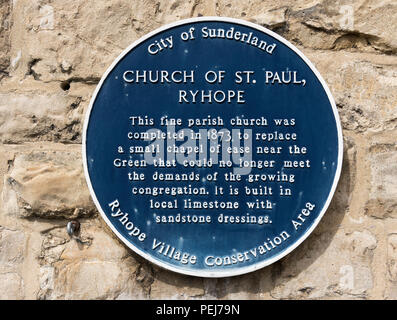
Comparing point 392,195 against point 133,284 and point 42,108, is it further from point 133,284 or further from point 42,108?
point 42,108

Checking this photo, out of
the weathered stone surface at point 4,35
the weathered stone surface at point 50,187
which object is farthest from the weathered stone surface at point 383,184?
the weathered stone surface at point 4,35

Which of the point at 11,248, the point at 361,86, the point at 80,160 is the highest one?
the point at 361,86

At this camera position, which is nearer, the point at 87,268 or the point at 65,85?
the point at 87,268

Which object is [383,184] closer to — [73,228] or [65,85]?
Answer: [73,228]

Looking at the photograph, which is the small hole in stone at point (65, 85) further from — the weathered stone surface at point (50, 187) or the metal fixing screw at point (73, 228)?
the metal fixing screw at point (73, 228)

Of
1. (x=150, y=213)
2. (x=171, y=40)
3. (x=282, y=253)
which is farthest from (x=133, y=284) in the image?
(x=171, y=40)

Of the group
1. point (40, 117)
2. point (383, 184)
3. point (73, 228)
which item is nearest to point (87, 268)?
point (73, 228)

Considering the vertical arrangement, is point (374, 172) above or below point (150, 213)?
above

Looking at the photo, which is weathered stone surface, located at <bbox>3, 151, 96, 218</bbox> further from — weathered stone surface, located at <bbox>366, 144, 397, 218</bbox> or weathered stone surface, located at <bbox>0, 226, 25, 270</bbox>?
weathered stone surface, located at <bbox>366, 144, 397, 218</bbox>

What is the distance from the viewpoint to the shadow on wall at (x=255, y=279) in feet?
8.64

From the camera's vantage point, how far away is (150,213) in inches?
103

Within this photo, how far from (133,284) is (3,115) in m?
0.99

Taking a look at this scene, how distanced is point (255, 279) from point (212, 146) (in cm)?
62

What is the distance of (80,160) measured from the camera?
2.73 metres
